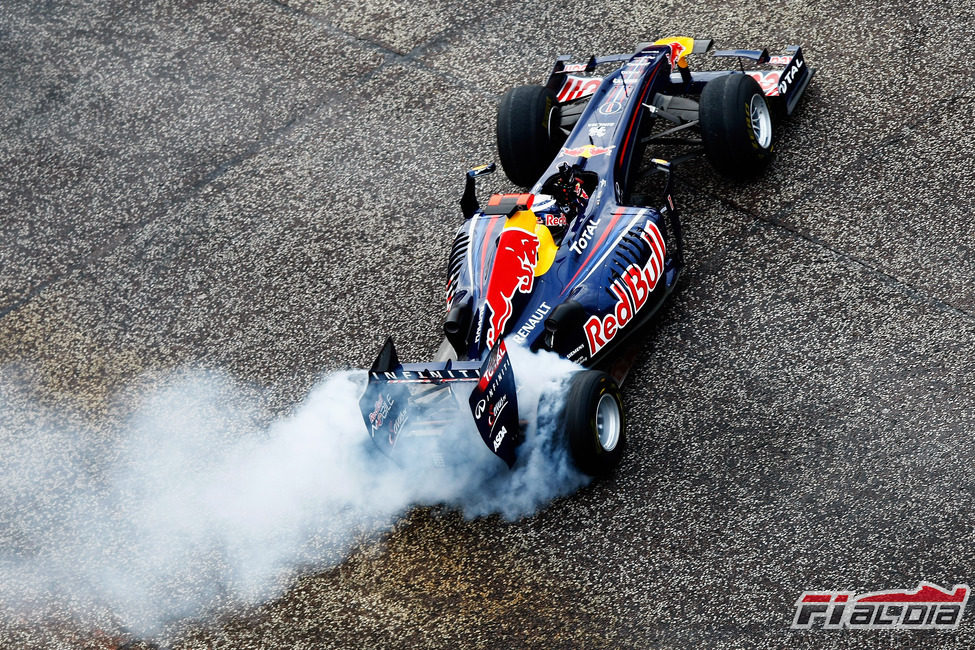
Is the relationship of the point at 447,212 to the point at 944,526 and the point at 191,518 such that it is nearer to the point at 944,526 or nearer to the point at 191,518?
the point at 191,518

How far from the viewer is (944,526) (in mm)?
5719

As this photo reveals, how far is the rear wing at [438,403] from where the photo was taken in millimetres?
5785

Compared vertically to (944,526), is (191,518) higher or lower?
lower

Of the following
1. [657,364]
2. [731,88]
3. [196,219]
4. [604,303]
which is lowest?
[196,219]

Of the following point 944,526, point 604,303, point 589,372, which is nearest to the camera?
point 944,526

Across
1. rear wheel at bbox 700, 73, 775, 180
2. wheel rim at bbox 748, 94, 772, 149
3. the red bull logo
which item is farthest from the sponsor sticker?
wheel rim at bbox 748, 94, 772, 149

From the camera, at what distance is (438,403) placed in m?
6.14

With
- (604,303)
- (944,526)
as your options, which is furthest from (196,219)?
(944,526)

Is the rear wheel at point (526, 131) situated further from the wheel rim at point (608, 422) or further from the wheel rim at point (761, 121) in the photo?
the wheel rim at point (608, 422)

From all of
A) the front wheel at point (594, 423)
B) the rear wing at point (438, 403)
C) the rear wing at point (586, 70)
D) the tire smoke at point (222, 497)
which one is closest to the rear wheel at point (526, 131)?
the rear wing at point (586, 70)

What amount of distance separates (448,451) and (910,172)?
3998mm

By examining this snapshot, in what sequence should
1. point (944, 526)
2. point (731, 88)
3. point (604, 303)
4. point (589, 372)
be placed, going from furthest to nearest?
point (731, 88) → point (604, 303) → point (589, 372) → point (944, 526)

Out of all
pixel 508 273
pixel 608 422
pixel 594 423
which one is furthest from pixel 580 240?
pixel 594 423

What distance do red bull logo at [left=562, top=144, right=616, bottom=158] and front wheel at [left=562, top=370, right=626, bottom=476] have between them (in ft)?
6.21
